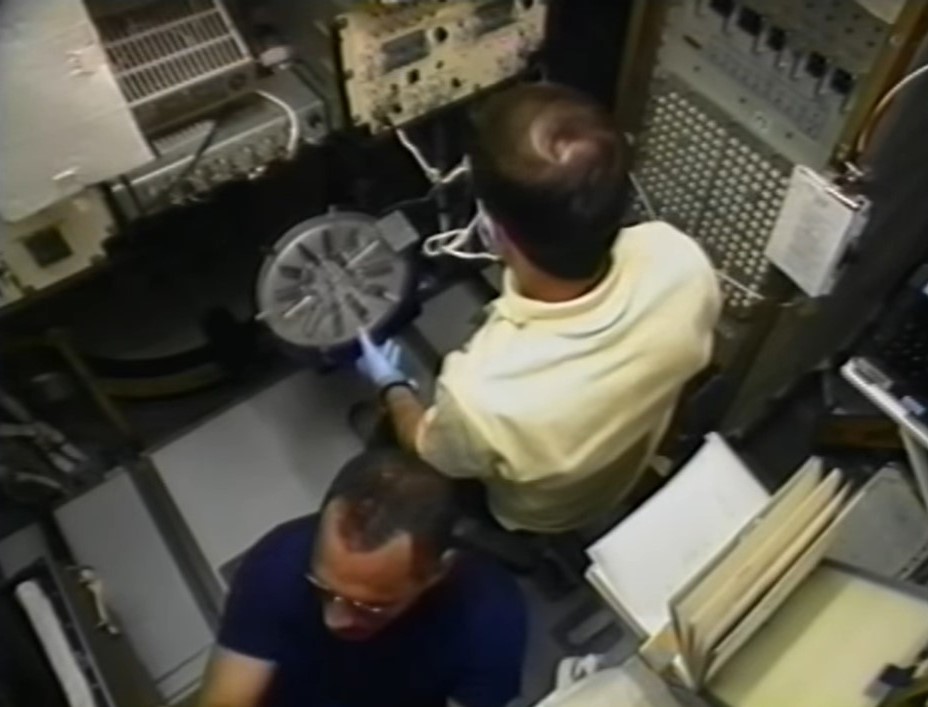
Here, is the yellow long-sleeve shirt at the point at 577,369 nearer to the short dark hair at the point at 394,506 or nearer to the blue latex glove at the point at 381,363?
the short dark hair at the point at 394,506

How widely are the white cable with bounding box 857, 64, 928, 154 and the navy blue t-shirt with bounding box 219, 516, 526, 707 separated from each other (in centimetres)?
73

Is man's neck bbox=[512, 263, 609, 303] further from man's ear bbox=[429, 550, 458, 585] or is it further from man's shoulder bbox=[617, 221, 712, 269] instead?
man's ear bbox=[429, 550, 458, 585]

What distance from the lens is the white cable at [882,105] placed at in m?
1.31

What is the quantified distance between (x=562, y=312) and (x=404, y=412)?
1.25 feet

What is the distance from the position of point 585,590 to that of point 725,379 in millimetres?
436

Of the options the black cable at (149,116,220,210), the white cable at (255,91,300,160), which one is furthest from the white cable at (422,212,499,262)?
the black cable at (149,116,220,210)

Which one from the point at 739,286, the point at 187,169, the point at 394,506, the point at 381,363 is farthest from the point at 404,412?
the point at 739,286

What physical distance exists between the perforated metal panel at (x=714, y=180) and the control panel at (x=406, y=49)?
0.80 feet

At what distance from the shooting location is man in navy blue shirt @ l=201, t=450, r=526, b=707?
1.29 metres

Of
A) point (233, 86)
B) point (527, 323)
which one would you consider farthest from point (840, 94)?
point (233, 86)

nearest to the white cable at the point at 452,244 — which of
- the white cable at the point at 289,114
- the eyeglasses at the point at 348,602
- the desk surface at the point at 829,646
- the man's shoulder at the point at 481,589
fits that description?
the white cable at the point at 289,114

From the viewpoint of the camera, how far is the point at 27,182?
1.32 m

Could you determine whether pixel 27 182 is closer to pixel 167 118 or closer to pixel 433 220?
pixel 167 118

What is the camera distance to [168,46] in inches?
59.1
